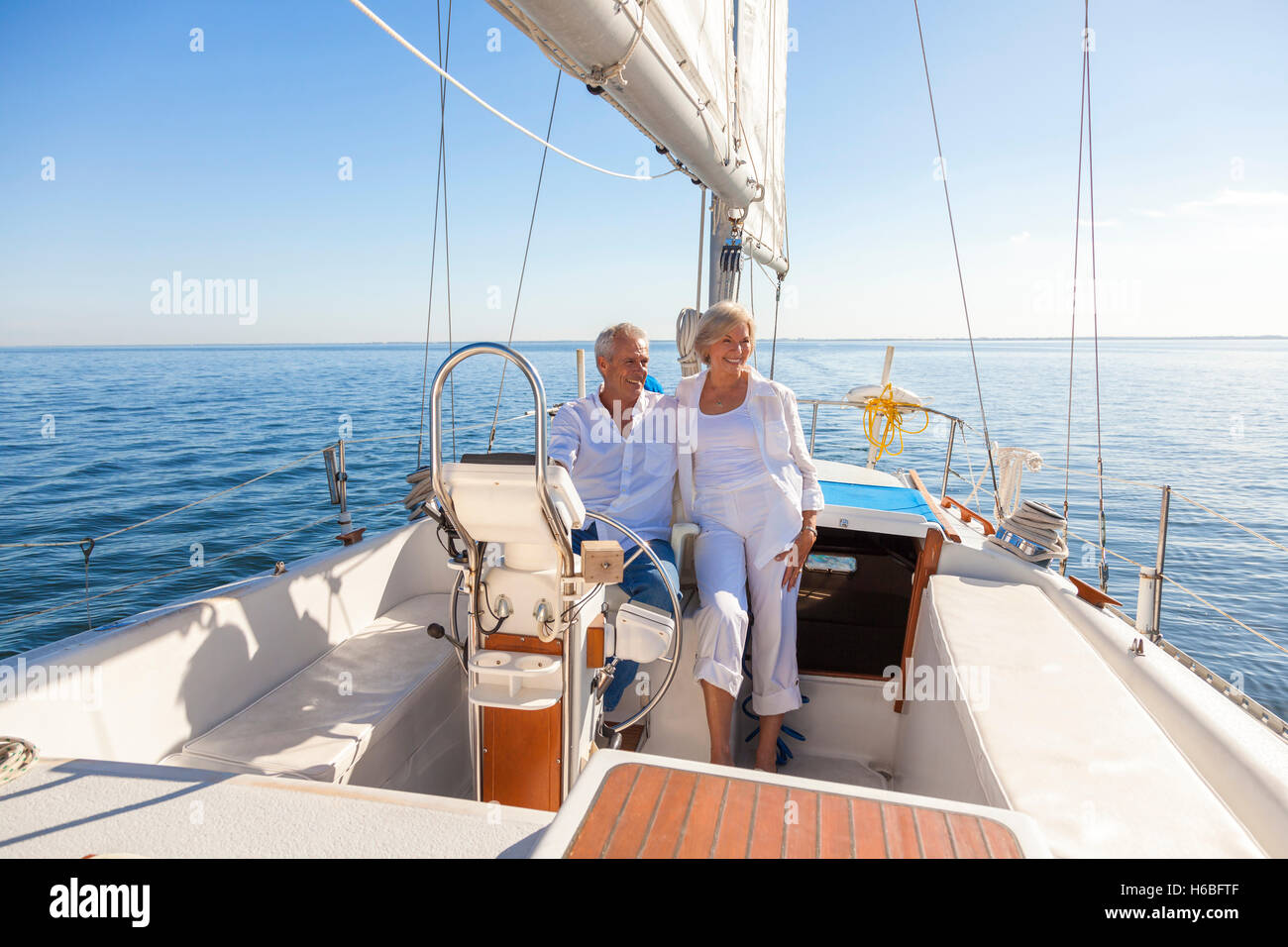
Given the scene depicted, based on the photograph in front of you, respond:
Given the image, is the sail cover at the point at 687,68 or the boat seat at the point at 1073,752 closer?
the boat seat at the point at 1073,752

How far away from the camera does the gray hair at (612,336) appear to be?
2.30 m

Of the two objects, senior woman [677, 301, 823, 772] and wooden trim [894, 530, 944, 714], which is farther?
wooden trim [894, 530, 944, 714]

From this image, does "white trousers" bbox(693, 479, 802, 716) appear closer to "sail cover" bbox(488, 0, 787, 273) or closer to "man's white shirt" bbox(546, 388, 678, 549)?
"man's white shirt" bbox(546, 388, 678, 549)

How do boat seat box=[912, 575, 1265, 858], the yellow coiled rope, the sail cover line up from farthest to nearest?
the yellow coiled rope
the sail cover
boat seat box=[912, 575, 1265, 858]

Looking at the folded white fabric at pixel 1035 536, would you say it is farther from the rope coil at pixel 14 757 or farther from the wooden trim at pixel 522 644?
the rope coil at pixel 14 757

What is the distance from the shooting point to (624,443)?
7.49 feet

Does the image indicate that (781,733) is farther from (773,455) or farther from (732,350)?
(732,350)

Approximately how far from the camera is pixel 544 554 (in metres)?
1.52

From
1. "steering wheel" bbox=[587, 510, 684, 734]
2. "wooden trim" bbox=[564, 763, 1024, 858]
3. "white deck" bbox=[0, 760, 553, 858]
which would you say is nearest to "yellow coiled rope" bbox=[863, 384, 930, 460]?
"steering wheel" bbox=[587, 510, 684, 734]

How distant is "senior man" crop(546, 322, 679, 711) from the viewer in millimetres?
2250

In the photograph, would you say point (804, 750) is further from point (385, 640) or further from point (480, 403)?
point (480, 403)

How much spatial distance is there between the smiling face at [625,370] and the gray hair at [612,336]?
10 millimetres

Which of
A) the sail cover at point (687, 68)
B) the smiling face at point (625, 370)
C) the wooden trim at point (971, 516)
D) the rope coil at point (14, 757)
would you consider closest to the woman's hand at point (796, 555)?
the smiling face at point (625, 370)
